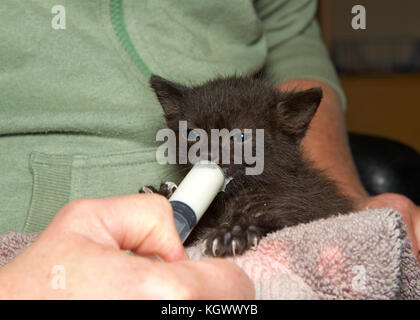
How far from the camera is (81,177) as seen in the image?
3.93ft

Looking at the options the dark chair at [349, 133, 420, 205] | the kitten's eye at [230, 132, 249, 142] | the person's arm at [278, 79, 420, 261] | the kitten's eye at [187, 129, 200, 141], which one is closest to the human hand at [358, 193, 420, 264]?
the person's arm at [278, 79, 420, 261]

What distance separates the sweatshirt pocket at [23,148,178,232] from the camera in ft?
3.76

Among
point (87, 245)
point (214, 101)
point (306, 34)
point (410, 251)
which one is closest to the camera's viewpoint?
point (87, 245)

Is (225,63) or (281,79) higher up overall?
(225,63)

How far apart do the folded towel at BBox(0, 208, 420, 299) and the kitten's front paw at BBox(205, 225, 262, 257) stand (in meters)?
0.04

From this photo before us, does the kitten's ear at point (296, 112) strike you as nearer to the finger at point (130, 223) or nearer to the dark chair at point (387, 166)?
the dark chair at point (387, 166)

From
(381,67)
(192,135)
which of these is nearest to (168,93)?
(192,135)

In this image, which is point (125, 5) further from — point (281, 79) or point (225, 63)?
point (281, 79)

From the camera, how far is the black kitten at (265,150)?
3.75 ft

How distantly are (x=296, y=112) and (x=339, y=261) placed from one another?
0.58 metres

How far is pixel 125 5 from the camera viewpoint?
132cm

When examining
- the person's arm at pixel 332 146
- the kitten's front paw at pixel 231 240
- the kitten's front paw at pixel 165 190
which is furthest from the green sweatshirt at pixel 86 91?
the person's arm at pixel 332 146

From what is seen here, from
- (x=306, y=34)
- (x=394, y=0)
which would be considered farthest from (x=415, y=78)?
(x=306, y=34)
